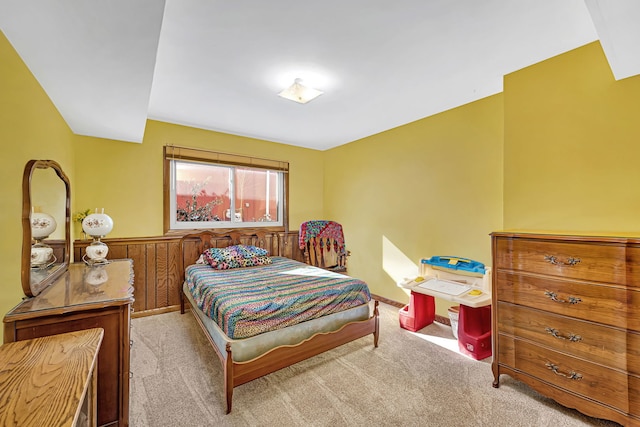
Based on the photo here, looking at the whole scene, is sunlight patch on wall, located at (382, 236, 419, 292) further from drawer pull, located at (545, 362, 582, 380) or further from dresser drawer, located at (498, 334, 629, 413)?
drawer pull, located at (545, 362, 582, 380)

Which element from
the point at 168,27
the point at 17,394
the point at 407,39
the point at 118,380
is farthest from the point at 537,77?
the point at 118,380

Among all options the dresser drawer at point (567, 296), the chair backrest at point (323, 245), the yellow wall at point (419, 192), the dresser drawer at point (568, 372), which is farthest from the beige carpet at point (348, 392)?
the chair backrest at point (323, 245)

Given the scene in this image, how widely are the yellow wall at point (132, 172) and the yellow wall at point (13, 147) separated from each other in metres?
1.48

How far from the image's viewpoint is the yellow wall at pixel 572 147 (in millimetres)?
1812

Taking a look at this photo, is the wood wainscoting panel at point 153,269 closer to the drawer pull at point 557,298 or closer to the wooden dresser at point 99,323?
the wooden dresser at point 99,323

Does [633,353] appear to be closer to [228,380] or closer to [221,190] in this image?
[228,380]

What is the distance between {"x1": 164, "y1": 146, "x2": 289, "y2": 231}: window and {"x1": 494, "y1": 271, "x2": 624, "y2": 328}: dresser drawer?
3328mm

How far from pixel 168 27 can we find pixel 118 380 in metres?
2.16

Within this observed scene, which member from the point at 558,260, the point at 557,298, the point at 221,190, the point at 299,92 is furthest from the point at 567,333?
the point at 221,190

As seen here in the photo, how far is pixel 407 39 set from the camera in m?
1.87

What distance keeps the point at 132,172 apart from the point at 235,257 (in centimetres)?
165

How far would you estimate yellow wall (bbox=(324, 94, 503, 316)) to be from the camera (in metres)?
2.81

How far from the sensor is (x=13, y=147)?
4.75 ft

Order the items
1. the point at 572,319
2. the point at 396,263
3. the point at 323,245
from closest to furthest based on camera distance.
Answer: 1. the point at 572,319
2. the point at 396,263
3. the point at 323,245
